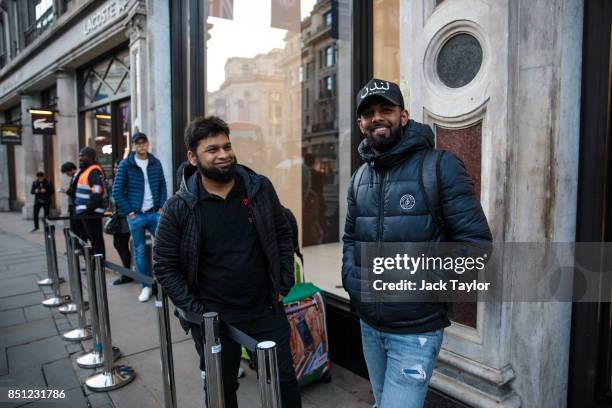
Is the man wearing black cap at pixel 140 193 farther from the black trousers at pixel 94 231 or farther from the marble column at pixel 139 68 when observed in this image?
the marble column at pixel 139 68

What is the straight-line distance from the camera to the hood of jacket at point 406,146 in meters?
1.82

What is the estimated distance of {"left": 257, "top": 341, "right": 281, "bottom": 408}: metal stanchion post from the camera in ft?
5.25

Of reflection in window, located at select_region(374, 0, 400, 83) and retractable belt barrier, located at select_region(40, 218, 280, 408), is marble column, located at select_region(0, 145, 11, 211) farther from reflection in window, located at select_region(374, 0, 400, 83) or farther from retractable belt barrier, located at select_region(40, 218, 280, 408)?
reflection in window, located at select_region(374, 0, 400, 83)

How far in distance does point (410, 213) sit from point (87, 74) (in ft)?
39.6

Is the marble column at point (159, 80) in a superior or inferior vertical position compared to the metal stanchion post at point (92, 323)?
superior

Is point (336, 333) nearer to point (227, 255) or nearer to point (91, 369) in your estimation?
point (227, 255)

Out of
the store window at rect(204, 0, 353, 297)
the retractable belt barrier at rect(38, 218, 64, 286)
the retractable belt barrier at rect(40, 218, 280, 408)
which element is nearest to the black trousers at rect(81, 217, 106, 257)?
the retractable belt barrier at rect(40, 218, 280, 408)

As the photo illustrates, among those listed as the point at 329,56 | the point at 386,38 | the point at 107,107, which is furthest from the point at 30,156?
the point at 386,38

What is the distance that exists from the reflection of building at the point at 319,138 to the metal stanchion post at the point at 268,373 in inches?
225

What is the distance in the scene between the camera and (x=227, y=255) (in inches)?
90.4

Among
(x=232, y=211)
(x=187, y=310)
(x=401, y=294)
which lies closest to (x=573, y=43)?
(x=401, y=294)

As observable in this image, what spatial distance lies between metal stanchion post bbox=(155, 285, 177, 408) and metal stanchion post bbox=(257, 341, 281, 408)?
102cm

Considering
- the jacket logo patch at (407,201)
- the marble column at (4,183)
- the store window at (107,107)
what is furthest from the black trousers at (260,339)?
the marble column at (4,183)

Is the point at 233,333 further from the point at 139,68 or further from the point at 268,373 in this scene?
the point at 139,68
